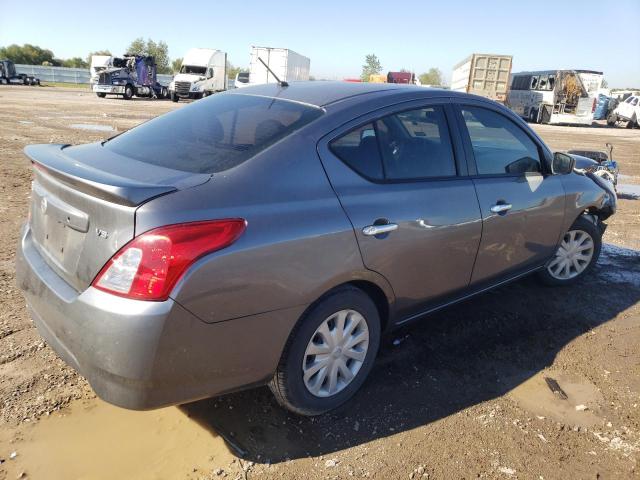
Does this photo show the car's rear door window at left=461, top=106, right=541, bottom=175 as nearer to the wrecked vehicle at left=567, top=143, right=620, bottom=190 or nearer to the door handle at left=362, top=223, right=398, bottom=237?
the door handle at left=362, top=223, right=398, bottom=237

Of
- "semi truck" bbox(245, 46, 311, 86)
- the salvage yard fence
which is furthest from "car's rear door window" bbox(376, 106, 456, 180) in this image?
the salvage yard fence

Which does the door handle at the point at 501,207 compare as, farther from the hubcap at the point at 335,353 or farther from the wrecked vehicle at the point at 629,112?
the wrecked vehicle at the point at 629,112

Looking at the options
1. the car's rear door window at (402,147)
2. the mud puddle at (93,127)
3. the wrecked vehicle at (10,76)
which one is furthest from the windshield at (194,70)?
the car's rear door window at (402,147)

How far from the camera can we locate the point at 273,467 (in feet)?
7.88

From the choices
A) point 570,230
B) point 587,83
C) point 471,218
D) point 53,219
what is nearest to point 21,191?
point 53,219

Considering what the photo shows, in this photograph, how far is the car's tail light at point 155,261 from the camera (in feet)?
6.50

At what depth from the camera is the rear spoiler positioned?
6.64 ft

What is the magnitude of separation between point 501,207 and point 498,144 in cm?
62

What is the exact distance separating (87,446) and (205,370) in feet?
2.75

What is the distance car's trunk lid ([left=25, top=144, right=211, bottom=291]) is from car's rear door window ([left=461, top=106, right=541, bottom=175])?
204 centimetres

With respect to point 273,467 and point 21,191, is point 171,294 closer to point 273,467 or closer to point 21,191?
point 273,467

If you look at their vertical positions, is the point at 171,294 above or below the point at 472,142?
below

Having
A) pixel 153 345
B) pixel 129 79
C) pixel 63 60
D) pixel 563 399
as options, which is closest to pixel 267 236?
pixel 153 345

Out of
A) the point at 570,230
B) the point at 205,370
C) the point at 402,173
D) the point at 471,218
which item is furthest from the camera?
the point at 570,230
